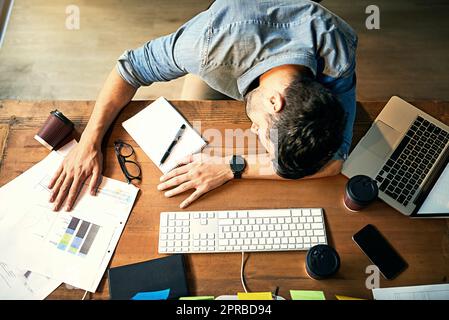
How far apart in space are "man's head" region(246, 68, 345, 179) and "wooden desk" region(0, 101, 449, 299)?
188mm

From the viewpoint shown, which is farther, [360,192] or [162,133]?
[162,133]

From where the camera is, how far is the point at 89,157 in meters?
1.11

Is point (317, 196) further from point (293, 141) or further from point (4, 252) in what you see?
point (4, 252)

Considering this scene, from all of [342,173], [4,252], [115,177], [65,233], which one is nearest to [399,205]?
[342,173]

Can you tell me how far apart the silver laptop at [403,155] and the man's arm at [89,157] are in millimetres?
703

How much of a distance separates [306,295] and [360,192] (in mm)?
305

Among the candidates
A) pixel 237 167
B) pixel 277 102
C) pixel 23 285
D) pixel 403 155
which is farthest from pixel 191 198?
pixel 403 155

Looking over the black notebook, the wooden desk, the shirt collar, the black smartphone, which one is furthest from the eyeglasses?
the black smartphone

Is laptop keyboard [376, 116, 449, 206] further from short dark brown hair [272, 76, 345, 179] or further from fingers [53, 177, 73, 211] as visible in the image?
fingers [53, 177, 73, 211]

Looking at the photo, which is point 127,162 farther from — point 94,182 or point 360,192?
point 360,192

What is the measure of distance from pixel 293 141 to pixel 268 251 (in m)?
0.33

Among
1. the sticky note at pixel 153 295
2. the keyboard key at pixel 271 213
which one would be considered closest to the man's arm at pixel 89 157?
the sticky note at pixel 153 295

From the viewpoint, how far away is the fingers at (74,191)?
3.54ft

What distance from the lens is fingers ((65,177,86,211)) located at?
1.08 meters
